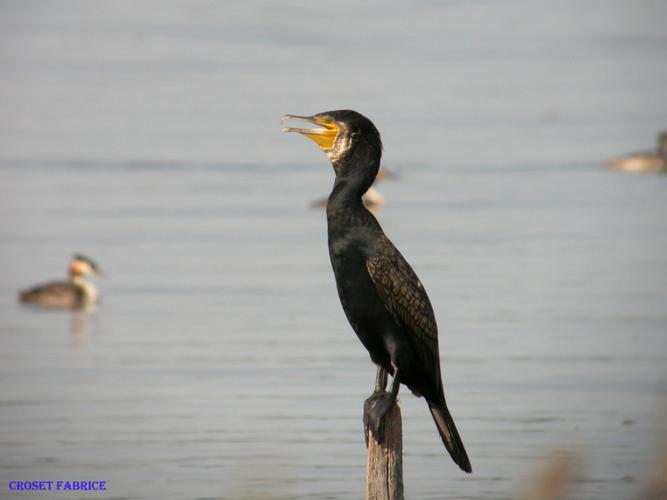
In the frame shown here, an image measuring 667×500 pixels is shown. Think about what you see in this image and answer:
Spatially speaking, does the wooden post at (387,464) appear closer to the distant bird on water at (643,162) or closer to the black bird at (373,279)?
the black bird at (373,279)

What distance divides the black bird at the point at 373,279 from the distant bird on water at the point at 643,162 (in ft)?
50.5

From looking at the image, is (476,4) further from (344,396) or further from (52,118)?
(344,396)

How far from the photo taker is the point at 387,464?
6.71 m

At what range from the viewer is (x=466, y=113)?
28.5 meters

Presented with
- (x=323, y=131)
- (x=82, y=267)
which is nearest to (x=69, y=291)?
(x=82, y=267)

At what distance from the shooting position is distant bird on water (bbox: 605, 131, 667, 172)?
72.9ft

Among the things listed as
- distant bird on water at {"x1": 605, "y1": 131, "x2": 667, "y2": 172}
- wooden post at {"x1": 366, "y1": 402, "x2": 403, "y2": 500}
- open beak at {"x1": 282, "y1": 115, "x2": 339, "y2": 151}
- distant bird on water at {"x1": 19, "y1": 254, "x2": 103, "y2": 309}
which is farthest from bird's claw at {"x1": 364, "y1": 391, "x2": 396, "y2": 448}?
distant bird on water at {"x1": 605, "y1": 131, "x2": 667, "y2": 172}

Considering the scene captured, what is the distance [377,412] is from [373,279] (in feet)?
1.79

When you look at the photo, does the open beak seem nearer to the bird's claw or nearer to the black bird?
the black bird

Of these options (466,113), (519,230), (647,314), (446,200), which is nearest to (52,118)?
(466,113)

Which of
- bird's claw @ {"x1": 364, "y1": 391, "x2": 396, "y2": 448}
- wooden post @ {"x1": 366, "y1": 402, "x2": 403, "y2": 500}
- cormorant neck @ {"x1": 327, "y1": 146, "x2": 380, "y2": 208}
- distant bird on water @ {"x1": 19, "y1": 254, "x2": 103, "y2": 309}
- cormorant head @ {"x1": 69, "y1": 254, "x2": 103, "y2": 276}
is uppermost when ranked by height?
cormorant head @ {"x1": 69, "y1": 254, "x2": 103, "y2": 276}

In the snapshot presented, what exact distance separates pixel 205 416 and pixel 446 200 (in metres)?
9.16

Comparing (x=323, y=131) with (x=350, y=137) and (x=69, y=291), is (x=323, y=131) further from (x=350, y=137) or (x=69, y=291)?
(x=69, y=291)

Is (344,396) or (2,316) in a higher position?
(2,316)
